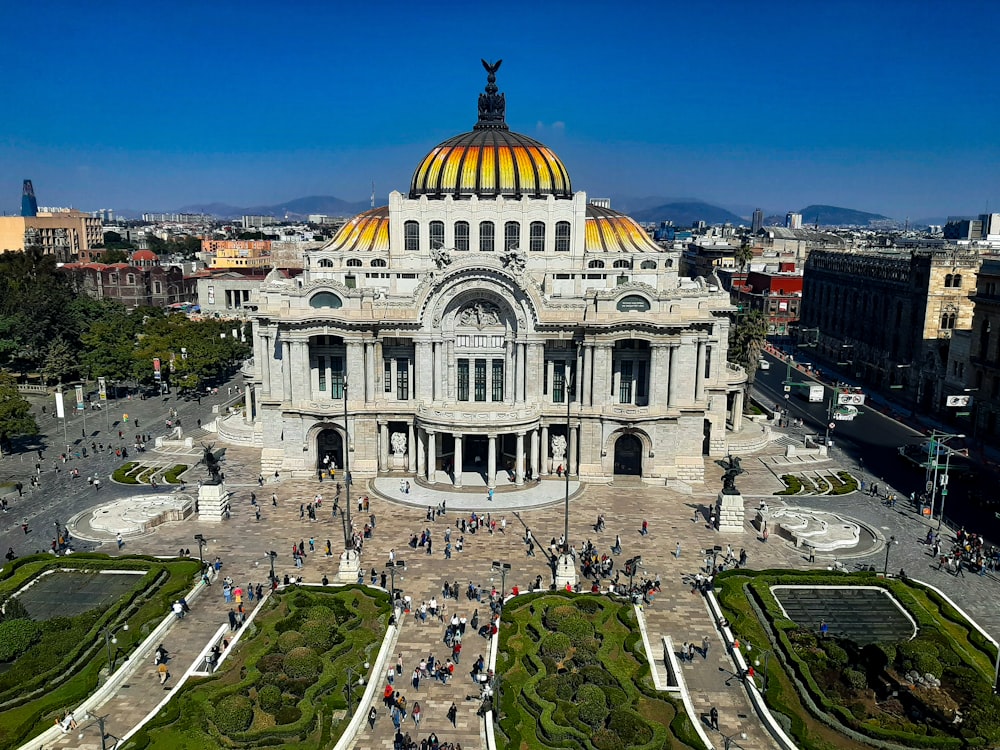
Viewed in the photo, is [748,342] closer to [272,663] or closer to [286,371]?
[286,371]

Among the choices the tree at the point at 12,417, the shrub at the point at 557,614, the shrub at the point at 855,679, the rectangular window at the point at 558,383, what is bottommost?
the shrub at the point at 855,679

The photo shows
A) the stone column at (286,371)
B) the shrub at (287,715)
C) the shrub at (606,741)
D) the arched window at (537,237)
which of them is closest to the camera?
the shrub at (606,741)

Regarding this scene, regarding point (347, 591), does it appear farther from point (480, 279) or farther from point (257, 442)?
point (257, 442)

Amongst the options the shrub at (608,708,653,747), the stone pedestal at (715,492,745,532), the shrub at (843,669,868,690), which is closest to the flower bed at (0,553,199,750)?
the shrub at (608,708,653,747)

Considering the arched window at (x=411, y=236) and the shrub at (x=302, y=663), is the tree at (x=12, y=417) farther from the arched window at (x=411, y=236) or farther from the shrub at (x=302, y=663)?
the shrub at (x=302, y=663)

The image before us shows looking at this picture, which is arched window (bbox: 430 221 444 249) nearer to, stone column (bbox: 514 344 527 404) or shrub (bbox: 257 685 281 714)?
stone column (bbox: 514 344 527 404)

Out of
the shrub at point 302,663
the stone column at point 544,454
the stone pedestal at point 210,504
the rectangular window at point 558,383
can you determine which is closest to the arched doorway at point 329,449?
the stone pedestal at point 210,504
